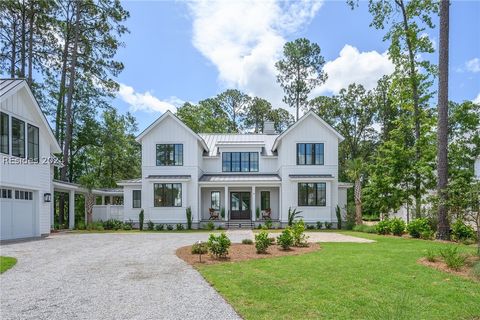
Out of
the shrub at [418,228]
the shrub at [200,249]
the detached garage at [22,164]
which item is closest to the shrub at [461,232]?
the shrub at [418,228]

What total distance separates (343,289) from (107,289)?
14.6 ft

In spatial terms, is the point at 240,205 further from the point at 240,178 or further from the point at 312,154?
the point at 312,154

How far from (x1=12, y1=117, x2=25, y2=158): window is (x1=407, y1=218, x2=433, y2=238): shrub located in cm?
1784

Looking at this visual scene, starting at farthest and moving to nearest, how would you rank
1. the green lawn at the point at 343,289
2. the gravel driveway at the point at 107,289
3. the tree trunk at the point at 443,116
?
the tree trunk at the point at 443,116
the gravel driveway at the point at 107,289
the green lawn at the point at 343,289

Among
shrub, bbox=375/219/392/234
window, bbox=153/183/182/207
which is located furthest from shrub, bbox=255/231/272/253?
window, bbox=153/183/182/207

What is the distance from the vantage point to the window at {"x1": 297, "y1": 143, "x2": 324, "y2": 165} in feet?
80.2

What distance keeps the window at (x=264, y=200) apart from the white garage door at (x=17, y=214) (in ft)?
46.4

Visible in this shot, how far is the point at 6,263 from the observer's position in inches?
378

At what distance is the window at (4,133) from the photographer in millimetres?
14905

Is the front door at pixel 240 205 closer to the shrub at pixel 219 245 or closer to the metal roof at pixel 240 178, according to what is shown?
the metal roof at pixel 240 178

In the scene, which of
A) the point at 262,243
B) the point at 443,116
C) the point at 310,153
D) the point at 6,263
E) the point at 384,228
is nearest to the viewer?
the point at 6,263

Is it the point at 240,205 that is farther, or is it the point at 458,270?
the point at 240,205

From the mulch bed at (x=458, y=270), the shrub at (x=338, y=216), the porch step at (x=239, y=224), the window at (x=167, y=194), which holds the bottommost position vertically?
the porch step at (x=239, y=224)

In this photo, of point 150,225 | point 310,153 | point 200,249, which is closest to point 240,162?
point 310,153
